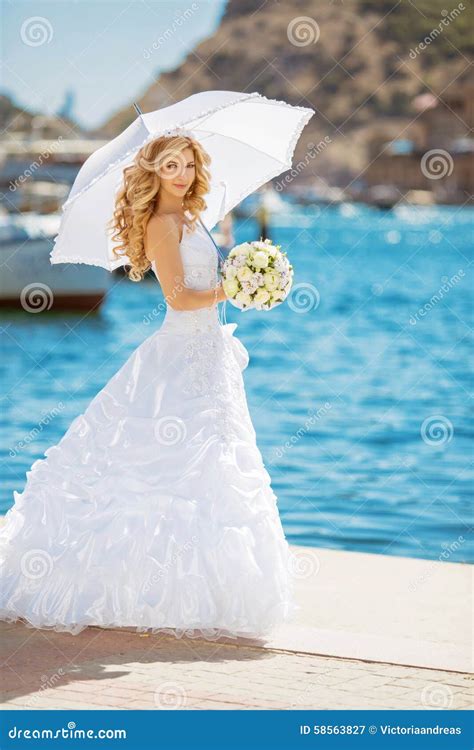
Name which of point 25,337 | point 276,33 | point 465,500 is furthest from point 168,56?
point 465,500

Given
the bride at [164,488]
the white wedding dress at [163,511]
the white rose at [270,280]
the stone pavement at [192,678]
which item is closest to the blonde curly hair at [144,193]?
the bride at [164,488]

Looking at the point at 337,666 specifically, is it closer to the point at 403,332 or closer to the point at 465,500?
the point at 465,500

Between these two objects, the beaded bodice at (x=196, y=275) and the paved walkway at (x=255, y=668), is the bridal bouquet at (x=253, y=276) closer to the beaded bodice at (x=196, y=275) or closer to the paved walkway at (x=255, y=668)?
the beaded bodice at (x=196, y=275)

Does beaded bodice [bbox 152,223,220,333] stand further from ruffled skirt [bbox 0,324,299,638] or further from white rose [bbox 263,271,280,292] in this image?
white rose [bbox 263,271,280,292]

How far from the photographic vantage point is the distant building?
13338cm

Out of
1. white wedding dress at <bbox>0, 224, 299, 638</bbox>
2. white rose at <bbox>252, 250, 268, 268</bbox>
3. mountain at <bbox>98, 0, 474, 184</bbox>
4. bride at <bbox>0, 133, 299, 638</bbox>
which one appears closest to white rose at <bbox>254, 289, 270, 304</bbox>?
white rose at <bbox>252, 250, 268, 268</bbox>

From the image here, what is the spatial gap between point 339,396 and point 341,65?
12791 centimetres

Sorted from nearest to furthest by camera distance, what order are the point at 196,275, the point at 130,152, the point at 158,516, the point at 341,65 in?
the point at 130,152 < the point at 158,516 < the point at 196,275 < the point at 341,65

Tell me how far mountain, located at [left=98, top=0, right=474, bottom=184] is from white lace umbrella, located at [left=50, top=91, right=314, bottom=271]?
127 m

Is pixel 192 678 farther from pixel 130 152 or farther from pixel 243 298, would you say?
pixel 130 152

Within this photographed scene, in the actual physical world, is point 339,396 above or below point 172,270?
above

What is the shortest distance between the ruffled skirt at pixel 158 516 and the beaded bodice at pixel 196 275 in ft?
0.15

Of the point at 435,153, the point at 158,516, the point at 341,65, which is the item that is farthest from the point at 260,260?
the point at 435,153

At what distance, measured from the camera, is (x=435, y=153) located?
5832 inches
